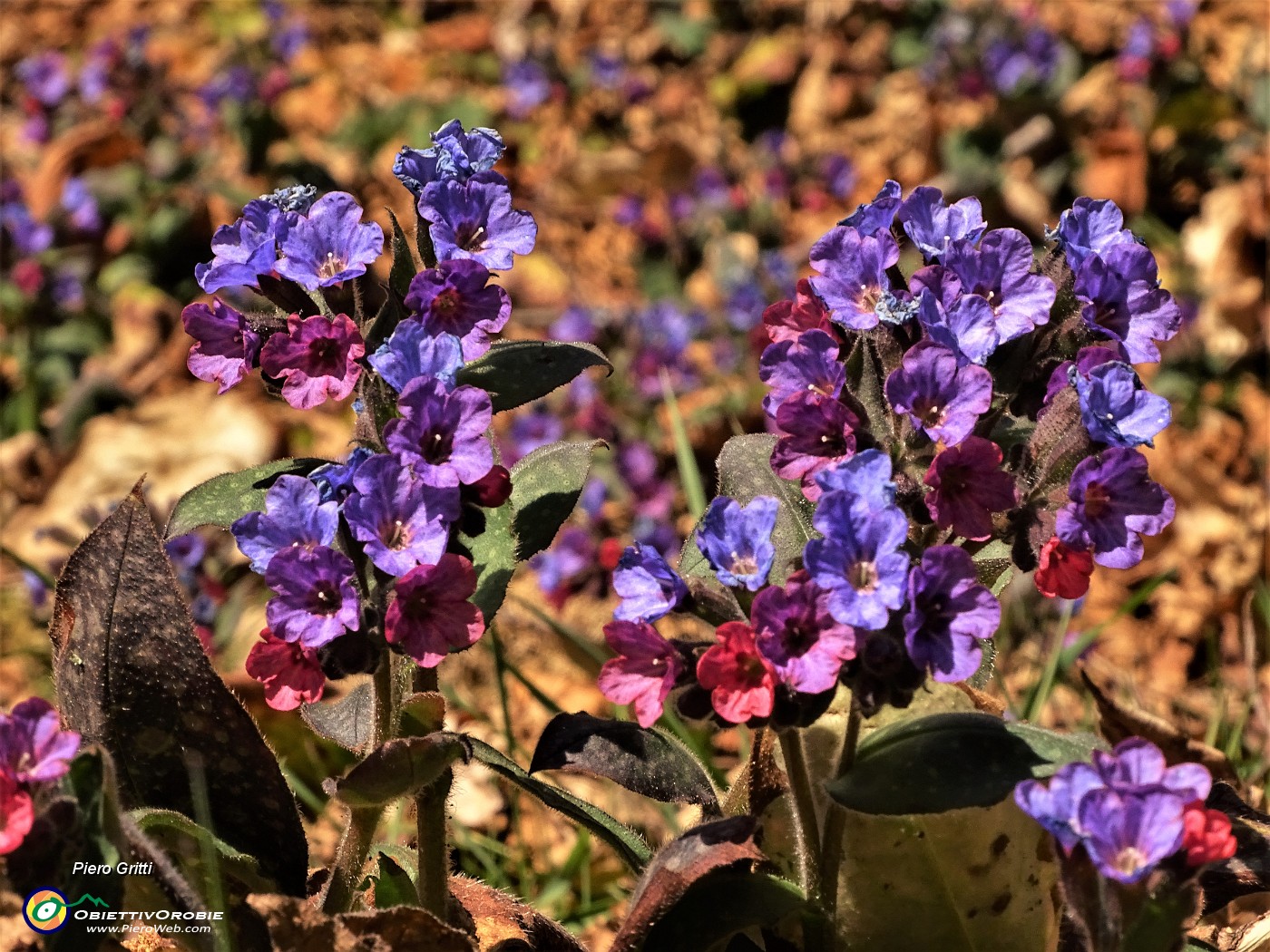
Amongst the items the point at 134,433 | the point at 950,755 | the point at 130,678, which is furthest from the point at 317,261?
the point at 134,433

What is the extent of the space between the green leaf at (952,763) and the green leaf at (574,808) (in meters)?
0.34

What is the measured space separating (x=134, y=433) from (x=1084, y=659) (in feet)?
10.7

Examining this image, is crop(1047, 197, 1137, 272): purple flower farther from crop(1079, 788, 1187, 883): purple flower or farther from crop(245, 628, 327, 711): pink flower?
crop(245, 628, 327, 711): pink flower

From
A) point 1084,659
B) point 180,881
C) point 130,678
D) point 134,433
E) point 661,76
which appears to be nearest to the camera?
point 180,881

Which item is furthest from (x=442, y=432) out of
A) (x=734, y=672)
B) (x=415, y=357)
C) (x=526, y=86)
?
(x=526, y=86)

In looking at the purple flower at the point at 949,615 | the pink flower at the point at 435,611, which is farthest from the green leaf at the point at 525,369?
the purple flower at the point at 949,615

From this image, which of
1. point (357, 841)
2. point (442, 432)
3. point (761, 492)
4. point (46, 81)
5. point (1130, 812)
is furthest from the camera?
point (46, 81)

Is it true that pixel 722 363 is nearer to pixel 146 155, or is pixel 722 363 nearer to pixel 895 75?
pixel 895 75

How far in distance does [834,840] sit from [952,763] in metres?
0.21

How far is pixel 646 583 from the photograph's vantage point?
1.68 meters

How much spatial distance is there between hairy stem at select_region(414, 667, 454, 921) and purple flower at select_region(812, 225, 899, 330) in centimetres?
72

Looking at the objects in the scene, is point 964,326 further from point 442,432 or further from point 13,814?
point 13,814

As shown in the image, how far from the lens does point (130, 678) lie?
1948 mm

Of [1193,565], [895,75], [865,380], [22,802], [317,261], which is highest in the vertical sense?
[317,261]
